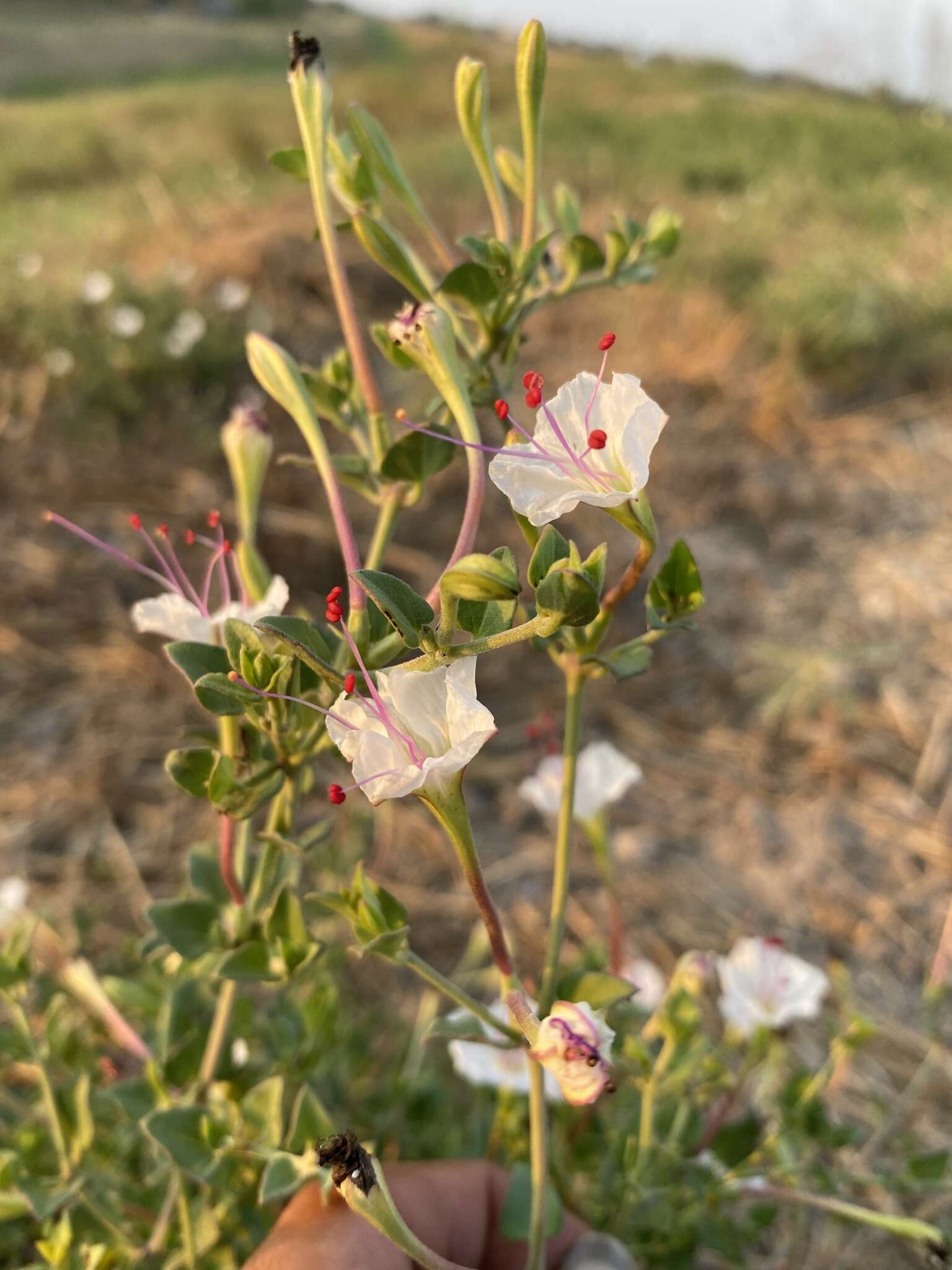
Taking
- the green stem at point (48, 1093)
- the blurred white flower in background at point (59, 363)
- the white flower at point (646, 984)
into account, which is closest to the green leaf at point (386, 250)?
the green stem at point (48, 1093)

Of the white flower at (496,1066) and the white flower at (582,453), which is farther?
the white flower at (496,1066)

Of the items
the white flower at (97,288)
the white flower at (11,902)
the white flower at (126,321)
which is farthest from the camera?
the white flower at (97,288)

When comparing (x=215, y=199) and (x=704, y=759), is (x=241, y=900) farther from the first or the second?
(x=215, y=199)

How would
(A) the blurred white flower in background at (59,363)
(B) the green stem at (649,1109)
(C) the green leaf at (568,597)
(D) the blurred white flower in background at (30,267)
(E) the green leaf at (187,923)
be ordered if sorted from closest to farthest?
(C) the green leaf at (568,597)
(E) the green leaf at (187,923)
(B) the green stem at (649,1109)
(A) the blurred white flower in background at (59,363)
(D) the blurred white flower in background at (30,267)

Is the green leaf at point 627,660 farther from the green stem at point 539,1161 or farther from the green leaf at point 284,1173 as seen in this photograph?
the green leaf at point 284,1173

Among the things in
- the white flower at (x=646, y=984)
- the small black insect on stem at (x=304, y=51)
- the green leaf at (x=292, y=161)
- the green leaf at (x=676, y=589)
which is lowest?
the white flower at (x=646, y=984)

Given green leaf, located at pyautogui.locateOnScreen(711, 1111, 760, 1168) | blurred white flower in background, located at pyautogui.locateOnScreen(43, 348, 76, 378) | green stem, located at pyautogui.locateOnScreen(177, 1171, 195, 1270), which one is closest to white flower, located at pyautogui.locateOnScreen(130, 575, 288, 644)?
green stem, located at pyautogui.locateOnScreen(177, 1171, 195, 1270)
